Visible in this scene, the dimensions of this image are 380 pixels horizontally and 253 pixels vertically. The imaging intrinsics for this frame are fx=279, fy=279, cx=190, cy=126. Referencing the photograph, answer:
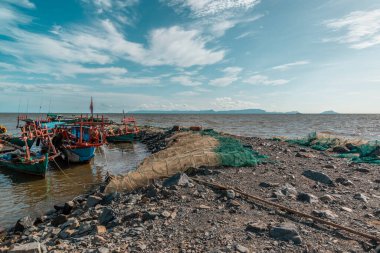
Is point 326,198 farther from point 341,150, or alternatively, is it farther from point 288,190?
point 341,150

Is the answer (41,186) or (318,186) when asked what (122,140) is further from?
(318,186)

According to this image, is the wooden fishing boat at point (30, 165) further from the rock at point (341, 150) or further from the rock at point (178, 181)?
the rock at point (341, 150)

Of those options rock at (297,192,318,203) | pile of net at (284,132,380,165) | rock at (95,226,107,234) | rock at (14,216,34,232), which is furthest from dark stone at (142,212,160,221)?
pile of net at (284,132,380,165)

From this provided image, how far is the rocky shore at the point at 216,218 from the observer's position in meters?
6.02

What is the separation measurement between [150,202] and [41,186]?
9483 millimetres

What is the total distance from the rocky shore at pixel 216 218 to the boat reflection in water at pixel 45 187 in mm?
1471

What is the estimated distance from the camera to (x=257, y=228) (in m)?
6.45

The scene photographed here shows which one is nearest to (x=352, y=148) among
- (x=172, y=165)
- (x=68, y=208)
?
(x=172, y=165)

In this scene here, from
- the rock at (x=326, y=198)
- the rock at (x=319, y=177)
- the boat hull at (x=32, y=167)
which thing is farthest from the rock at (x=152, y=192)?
the boat hull at (x=32, y=167)

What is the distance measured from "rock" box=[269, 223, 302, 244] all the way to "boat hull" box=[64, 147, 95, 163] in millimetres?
18297

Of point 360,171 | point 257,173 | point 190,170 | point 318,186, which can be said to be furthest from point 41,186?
point 360,171

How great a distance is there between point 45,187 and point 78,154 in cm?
656

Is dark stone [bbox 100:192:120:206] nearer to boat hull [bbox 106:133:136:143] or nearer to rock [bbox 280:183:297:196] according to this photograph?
rock [bbox 280:183:297:196]

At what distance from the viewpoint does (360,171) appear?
42.8 ft
